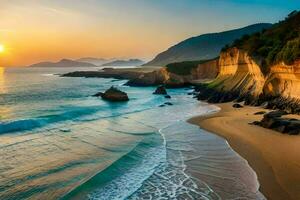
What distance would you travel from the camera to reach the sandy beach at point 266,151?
40.6ft

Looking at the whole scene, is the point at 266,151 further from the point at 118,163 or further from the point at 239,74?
the point at 239,74

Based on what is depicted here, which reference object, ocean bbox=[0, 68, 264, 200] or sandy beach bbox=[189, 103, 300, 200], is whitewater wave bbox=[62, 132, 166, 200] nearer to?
ocean bbox=[0, 68, 264, 200]

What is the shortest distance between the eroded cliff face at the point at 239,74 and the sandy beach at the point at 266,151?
10963 mm

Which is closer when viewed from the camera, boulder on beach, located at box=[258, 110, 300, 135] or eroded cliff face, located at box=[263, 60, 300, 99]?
boulder on beach, located at box=[258, 110, 300, 135]

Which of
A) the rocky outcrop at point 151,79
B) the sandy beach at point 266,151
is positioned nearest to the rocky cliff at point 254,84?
the sandy beach at point 266,151

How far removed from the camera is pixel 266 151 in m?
17.2

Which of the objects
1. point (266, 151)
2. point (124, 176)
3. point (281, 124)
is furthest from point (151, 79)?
point (124, 176)

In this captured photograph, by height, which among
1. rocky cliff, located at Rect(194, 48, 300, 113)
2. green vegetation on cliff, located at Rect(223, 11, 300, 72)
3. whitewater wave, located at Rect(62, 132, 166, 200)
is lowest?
whitewater wave, located at Rect(62, 132, 166, 200)

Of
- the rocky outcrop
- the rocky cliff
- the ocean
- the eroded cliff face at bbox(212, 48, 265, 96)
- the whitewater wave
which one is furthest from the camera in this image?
the rocky outcrop

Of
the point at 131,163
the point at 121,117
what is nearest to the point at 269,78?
the point at 121,117

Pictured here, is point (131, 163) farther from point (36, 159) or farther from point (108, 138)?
point (108, 138)

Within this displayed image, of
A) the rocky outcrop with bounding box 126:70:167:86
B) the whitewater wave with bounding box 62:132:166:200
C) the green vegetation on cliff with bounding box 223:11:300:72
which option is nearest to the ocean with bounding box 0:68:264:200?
the whitewater wave with bounding box 62:132:166:200

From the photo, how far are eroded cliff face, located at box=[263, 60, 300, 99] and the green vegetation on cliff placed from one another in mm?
636

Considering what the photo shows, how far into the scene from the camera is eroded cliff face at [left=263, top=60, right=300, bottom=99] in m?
28.2
